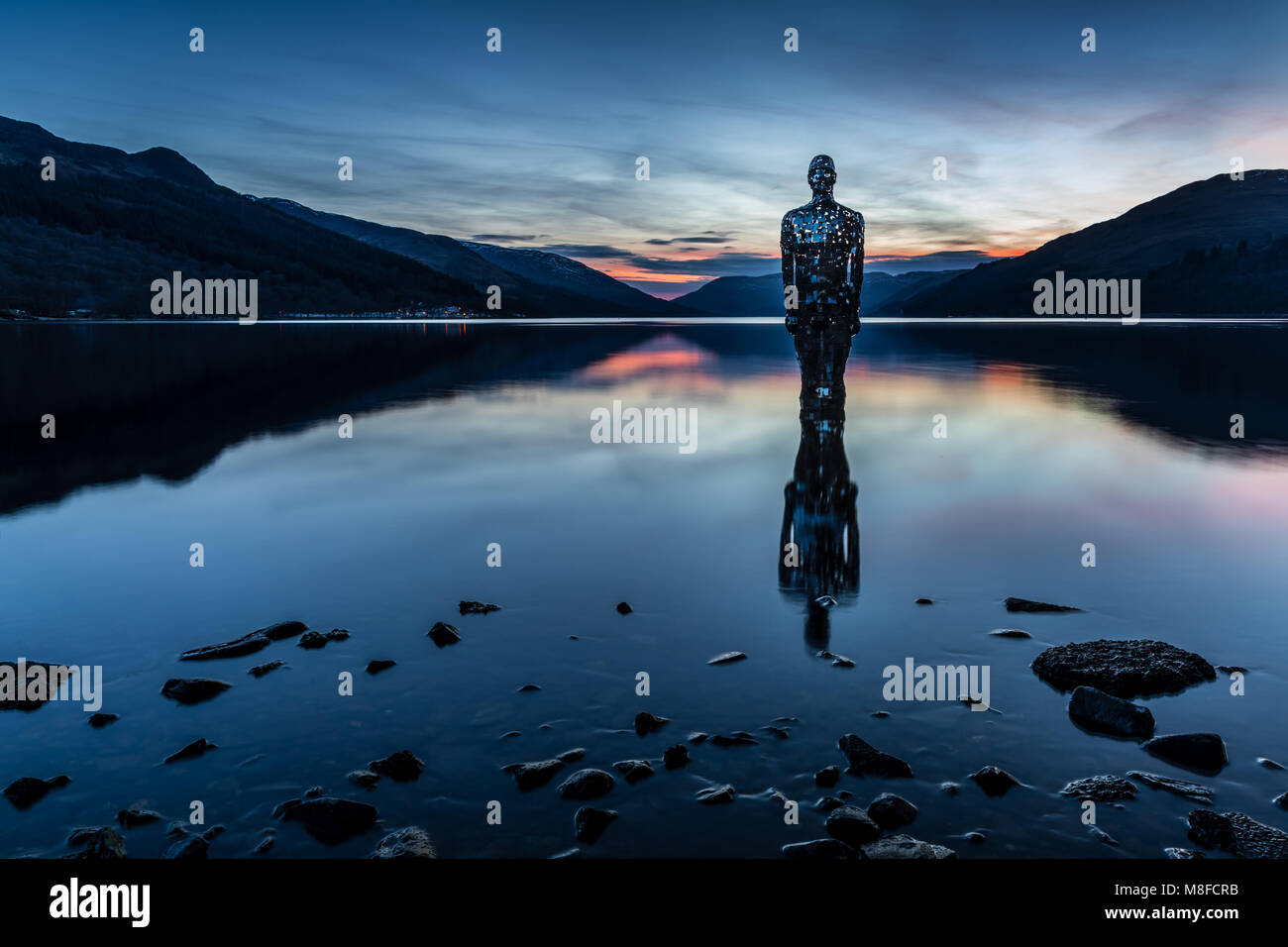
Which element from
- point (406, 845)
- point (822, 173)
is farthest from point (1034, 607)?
→ point (822, 173)

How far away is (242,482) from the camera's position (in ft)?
54.9

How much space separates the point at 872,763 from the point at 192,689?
575 centimetres

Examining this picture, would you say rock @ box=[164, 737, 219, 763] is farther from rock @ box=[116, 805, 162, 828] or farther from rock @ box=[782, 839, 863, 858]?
rock @ box=[782, 839, 863, 858]

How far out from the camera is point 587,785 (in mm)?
5707

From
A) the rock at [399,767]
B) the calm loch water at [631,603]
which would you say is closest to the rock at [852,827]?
the calm loch water at [631,603]

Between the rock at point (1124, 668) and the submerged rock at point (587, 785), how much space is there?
4.23 metres

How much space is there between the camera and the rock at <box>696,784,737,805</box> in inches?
218

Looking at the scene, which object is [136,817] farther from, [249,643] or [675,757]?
[675,757]

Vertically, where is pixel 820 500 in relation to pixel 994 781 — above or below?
above

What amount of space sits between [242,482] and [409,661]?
1068 centimetres

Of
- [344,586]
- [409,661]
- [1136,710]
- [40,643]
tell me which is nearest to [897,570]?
[1136,710]

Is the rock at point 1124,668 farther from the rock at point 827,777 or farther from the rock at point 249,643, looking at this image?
the rock at point 249,643

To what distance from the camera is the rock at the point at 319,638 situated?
8351 mm
